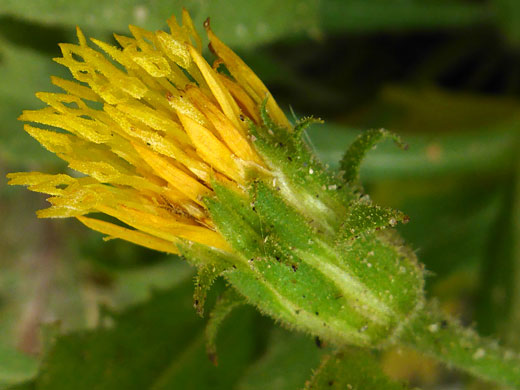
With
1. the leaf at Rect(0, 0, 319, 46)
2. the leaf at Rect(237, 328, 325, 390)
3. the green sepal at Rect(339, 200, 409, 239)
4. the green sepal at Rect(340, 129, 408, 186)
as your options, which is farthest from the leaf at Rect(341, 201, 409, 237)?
the leaf at Rect(237, 328, 325, 390)

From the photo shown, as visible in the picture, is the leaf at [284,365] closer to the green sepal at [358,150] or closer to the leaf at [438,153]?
the leaf at [438,153]

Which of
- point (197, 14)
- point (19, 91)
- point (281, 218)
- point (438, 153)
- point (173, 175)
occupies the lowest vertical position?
point (173, 175)

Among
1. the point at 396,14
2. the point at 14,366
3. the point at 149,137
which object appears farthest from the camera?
the point at 396,14

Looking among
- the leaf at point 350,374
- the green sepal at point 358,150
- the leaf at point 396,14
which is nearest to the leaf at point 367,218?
the green sepal at point 358,150


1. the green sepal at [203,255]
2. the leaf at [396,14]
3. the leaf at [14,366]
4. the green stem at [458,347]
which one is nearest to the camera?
the green sepal at [203,255]

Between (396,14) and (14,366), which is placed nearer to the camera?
(14,366)

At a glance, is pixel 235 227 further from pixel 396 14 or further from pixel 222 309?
pixel 396 14

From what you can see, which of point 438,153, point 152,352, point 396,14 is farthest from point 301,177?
point 396,14

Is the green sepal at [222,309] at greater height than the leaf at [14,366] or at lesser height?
greater

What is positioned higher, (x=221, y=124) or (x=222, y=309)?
(x=221, y=124)
